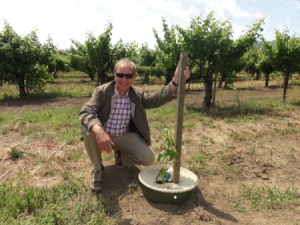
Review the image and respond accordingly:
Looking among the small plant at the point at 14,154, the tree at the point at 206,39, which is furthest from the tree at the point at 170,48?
the small plant at the point at 14,154

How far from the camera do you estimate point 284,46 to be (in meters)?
12.9

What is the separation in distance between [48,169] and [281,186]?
3458 millimetres

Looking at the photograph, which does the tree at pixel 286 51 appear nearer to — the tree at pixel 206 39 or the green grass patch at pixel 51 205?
the tree at pixel 206 39

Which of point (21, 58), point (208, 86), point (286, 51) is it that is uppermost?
point (286, 51)

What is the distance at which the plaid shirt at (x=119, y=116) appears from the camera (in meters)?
3.69

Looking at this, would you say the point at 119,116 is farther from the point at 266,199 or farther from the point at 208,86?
the point at 208,86

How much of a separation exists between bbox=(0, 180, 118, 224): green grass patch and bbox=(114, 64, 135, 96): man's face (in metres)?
1.36

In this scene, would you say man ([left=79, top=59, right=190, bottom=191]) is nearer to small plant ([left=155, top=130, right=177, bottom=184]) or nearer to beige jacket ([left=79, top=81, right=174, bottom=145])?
beige jacket ([left=79, top=81, right=174, bottom=145])

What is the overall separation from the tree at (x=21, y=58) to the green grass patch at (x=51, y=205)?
10.1 m

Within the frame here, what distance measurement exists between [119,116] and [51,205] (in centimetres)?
133

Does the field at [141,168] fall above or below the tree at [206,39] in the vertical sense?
below

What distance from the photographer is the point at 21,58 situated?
1266 centimetres

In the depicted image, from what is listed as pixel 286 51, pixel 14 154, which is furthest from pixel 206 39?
pixel 14 154

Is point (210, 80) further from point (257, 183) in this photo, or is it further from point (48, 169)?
point (48, 169)
